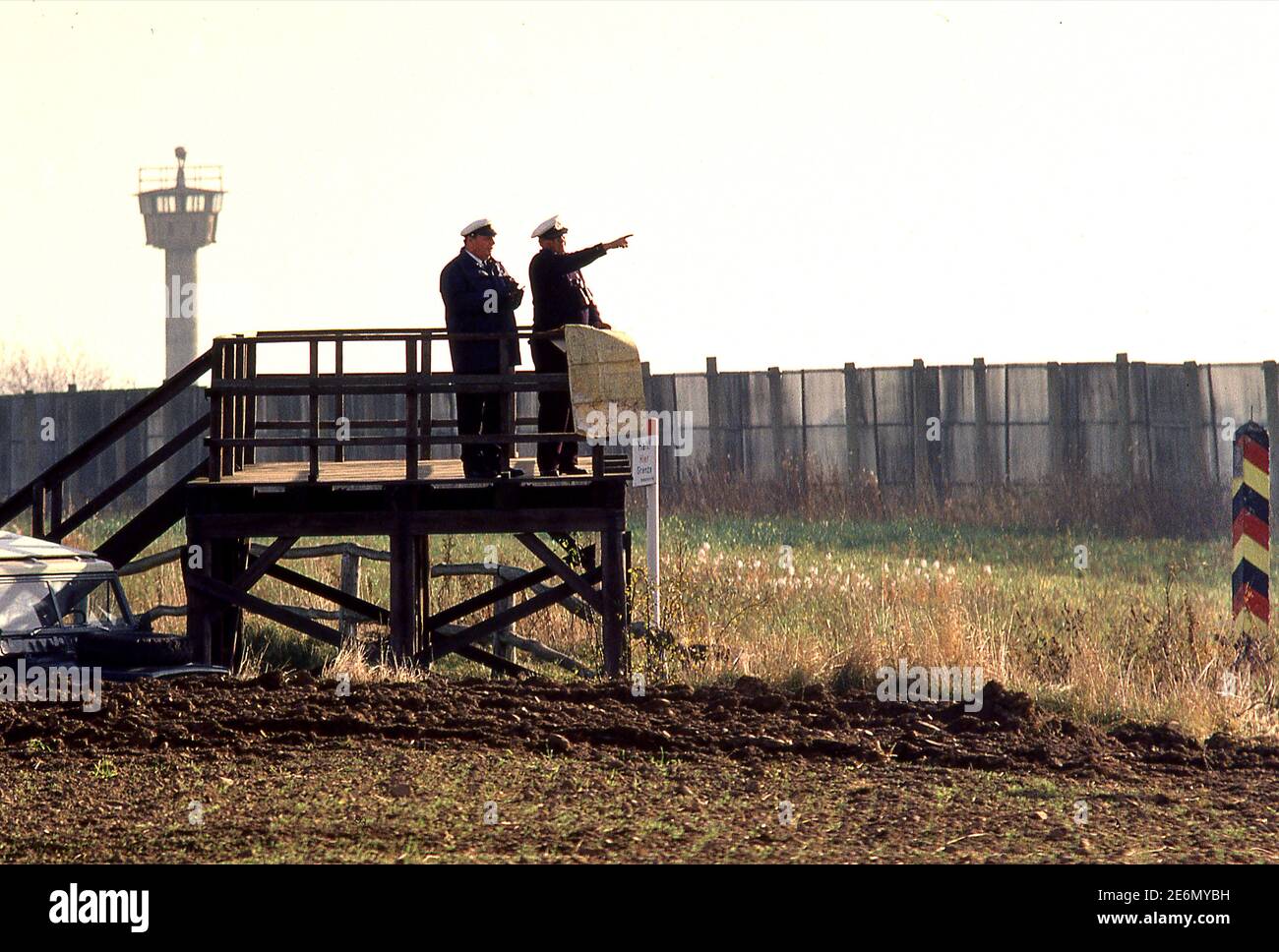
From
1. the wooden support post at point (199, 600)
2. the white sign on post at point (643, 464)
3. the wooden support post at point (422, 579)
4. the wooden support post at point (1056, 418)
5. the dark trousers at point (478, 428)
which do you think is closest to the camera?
the white sign on post at point (643, 464)

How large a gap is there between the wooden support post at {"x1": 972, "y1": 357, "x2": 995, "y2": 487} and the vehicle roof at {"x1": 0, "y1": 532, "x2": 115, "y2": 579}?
67.4 feet

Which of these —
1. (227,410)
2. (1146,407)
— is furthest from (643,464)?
(1146,407)

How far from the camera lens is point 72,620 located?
1302cm

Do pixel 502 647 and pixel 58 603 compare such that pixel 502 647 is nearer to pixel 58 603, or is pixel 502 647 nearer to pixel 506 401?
pixel 506 401

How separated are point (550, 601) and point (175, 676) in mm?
3382

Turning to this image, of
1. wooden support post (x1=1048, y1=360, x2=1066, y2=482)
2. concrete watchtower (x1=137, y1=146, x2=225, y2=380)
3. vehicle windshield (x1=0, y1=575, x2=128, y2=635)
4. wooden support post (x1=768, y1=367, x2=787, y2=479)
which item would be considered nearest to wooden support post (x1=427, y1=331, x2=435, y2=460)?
vehicle windshield (x1=0, y1=575, x2=128, y2=635)

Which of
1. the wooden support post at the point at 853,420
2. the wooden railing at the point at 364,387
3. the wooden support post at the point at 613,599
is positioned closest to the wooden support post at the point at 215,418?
the wooden railing at the point at 364,387

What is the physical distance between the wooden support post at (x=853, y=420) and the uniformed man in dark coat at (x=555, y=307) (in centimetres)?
1782

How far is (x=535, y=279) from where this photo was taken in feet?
48.0

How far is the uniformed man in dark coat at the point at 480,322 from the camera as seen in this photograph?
14320 mm

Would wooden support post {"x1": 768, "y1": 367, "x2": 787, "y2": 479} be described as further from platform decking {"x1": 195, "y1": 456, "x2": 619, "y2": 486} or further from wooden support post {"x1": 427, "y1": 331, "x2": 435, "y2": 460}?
wooden support post {"x1": 427, "y1": 331, "x2": 435, "y2": 460}

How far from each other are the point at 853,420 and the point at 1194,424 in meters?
5.69

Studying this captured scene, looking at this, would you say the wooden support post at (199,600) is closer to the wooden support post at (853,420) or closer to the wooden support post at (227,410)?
the wooden support post at (227,410)
